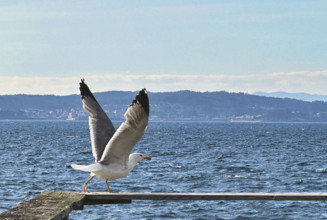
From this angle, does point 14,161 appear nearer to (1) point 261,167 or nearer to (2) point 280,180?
(1) point 261,167

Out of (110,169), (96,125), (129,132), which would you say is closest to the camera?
(129,132)

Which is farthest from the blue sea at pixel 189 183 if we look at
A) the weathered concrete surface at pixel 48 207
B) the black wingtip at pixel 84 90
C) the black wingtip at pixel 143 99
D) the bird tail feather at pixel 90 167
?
the black wingtip at pixel 143 99

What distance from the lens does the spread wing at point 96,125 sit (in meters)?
9.86

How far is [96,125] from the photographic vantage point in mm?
9977

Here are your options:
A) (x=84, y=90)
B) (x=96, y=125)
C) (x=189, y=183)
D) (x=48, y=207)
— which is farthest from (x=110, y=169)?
(x=189, y=183)

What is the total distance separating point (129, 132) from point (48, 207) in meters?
1.54

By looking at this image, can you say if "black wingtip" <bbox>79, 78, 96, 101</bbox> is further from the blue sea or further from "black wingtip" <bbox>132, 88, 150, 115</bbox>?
the blue sea

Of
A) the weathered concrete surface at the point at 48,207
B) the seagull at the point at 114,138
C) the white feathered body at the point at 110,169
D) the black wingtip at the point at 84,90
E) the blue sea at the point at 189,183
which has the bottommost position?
the blue sea at the point at 189,183

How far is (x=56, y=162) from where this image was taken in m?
56.4

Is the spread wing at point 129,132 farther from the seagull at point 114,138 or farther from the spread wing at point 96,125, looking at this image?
the spread wing at point 96,125

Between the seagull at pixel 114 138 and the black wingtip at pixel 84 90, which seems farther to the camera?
the black wingtip at pixel 84 90

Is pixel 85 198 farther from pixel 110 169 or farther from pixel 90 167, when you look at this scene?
pixel 110 169

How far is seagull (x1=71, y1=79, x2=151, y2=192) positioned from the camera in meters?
8.40

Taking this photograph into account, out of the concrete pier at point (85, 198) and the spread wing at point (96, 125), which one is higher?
the spread wing at point (96, 125)
